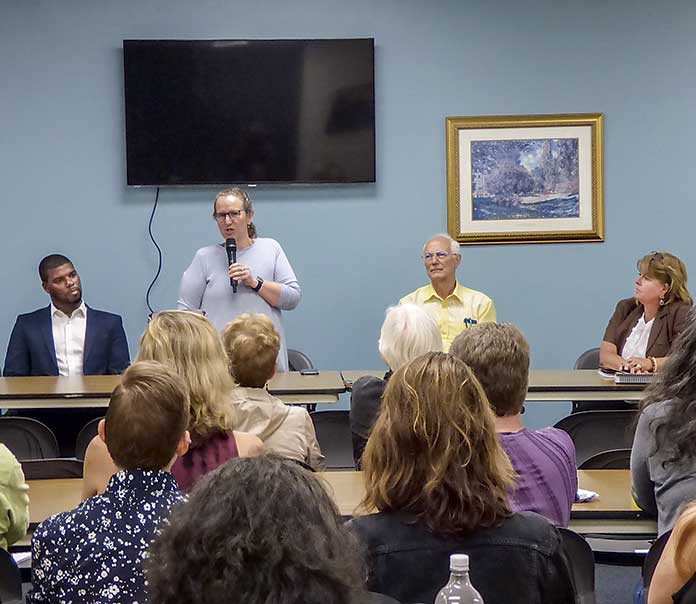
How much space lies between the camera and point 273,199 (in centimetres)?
654

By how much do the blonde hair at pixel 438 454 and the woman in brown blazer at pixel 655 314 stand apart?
10.8ft

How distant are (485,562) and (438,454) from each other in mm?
212

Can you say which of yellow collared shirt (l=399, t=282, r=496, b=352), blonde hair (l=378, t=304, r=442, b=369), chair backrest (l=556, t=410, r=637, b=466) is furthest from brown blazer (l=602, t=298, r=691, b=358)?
blonde hair (l=378, t=304, r=442, b=369)

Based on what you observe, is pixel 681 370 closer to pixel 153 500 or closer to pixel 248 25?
pixel 153 500

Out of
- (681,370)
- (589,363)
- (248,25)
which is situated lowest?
(589,363)

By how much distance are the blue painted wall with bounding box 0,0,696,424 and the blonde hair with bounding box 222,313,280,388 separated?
3133 millimetres

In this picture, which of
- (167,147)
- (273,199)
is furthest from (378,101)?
(167,147)

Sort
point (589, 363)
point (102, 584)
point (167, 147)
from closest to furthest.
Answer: point (102, 584) < point (589, 363) < point (167, 147)

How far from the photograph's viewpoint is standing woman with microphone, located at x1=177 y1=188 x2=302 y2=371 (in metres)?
5.37

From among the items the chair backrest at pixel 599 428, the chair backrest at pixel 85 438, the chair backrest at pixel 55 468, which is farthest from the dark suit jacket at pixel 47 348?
the chair backrest at pixel 599 428

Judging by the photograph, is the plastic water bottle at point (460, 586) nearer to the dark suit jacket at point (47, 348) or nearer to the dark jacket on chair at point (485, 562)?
the dark jacket on chair at point (485, 562)

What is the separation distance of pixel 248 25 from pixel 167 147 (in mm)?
966

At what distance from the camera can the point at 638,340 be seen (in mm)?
5324

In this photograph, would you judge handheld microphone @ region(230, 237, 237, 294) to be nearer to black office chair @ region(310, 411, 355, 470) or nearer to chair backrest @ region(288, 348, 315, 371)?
chair backrest @ region(288, 348, 315, 371)
